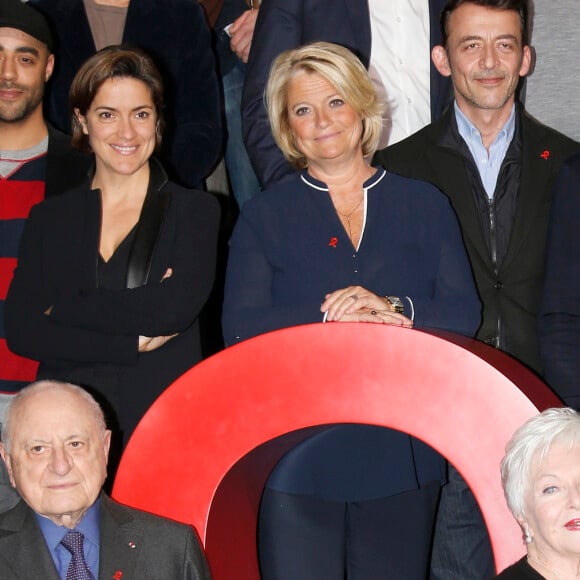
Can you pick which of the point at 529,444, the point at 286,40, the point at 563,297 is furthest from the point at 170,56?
the point at 529,444

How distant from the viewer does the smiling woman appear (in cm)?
445

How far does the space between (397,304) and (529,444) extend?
31.9 inches

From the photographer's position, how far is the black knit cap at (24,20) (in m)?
5.09

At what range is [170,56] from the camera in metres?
5.57

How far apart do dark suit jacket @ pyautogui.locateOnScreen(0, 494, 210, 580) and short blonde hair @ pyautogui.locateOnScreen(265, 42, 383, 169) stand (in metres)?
1.50

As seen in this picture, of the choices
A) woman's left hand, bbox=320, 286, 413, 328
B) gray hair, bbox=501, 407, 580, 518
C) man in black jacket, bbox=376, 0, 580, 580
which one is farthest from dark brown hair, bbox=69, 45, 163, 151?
gray hair, bbox=501, 407, 580, 518

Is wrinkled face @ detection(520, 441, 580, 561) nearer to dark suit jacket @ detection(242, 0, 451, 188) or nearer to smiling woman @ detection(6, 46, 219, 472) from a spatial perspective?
smiling woman @ detection(6, 46, 219, 472)

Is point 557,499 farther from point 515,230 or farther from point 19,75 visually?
point 19,75

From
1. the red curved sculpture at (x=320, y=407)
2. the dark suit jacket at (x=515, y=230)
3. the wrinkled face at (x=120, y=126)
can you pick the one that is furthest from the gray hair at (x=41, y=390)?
the dark suit jacket at (x=515, y=230)

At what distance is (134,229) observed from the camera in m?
4.62

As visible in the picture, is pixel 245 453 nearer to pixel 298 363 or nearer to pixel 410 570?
pixel 298 363

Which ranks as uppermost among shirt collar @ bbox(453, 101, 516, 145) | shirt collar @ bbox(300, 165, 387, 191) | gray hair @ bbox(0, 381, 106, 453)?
shirt collar @ bbox(453, 101, 516, 145)

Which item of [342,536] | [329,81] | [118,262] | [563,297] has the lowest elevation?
[342,536]

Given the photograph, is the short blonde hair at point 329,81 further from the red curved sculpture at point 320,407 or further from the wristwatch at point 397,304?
the red curved sculpture at point 320,407
